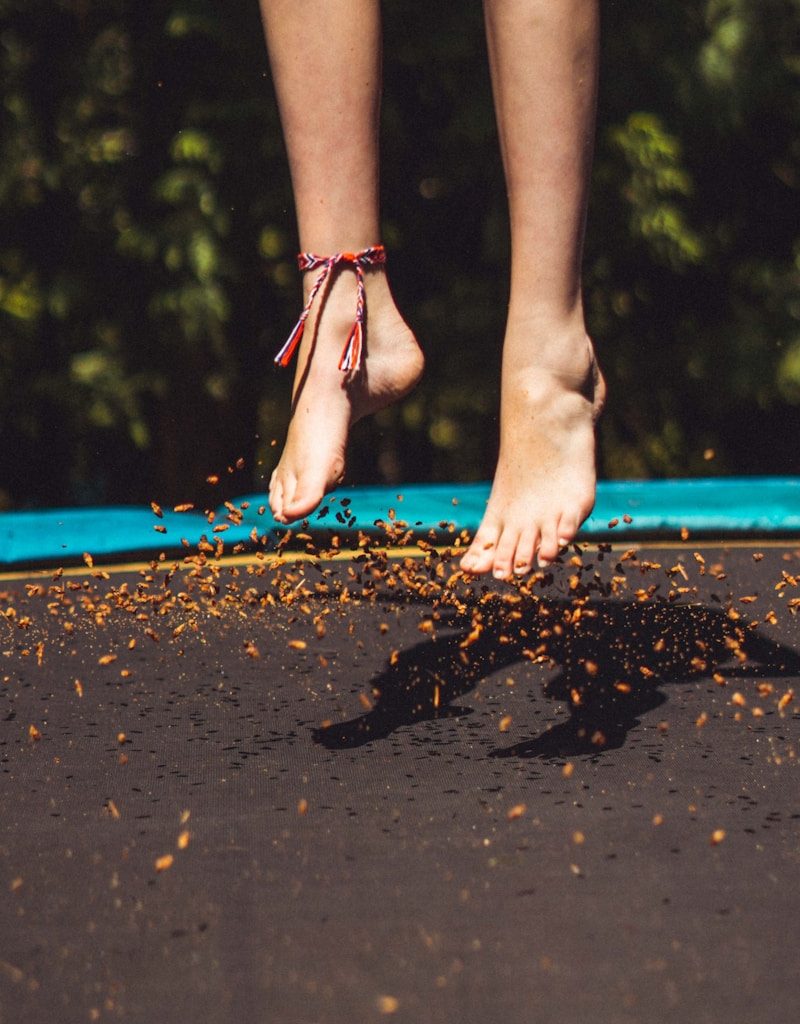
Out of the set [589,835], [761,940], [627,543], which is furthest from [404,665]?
[627,543]

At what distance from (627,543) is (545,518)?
1195 mm

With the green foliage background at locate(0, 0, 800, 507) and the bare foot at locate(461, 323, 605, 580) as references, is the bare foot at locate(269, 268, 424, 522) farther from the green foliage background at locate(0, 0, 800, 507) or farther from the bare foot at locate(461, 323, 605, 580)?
the green foliage background at locate(0, 0, 800, 507)

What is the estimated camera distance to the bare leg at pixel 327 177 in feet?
4.55

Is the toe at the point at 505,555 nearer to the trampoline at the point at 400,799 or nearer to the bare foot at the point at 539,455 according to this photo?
the bare foot at the point at 539,455

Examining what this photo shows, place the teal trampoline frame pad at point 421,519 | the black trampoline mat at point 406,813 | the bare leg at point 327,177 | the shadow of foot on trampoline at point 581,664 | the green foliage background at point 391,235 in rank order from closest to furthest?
the black trampoline mat at point 406,813 → the shadow of foot on trampoline at point 581,664 → the bare leg at point 327,177 → the teal trampoline frame pad at point 421,519 → the green foliage background at point 391,235

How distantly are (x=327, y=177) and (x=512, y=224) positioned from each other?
19 cm

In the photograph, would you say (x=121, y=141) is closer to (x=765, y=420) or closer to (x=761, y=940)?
(x=765, y=420)

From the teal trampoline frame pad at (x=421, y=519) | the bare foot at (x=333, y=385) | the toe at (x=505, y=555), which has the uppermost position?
the bare foot at (x=333, y=385)

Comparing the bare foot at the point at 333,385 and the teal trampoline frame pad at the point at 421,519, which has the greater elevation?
the bare foot at the point at 333,385

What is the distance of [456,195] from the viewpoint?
165 inches

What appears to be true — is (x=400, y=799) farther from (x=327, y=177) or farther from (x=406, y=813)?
(x=327, y=177)

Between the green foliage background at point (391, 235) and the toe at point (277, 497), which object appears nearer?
the toe at point (277, 497)

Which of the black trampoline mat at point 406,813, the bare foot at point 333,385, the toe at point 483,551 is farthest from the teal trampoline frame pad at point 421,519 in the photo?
the toe at point 483,551

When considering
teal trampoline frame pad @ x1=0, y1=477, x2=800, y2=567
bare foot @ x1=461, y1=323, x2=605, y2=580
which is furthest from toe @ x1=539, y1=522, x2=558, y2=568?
teal trampoline frame pad @ x1=0, y1=477, x2=800, y2=567
